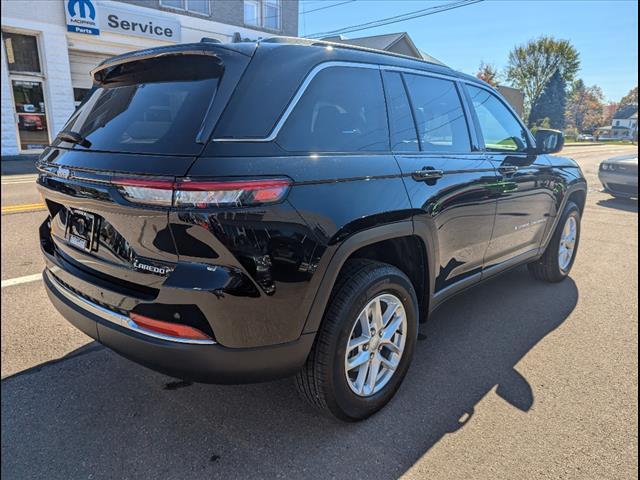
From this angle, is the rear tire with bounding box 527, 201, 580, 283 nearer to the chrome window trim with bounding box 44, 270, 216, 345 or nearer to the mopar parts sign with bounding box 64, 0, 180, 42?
the chrome window trim with bounding box 44, 270, 216, 345

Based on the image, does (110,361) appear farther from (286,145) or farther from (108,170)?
(286,145)

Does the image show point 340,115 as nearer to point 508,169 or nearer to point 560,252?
point 508,169

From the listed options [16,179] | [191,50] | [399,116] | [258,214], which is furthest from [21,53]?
[258,214]

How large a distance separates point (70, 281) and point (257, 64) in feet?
4.66

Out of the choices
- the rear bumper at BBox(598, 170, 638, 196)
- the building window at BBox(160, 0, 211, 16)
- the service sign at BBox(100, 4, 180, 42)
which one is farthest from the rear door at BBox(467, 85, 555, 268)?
the building window at BBox(160, 0, 211, 16)

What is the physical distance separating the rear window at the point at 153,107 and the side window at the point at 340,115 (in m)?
0.39

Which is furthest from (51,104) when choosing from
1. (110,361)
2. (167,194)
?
(167,194)

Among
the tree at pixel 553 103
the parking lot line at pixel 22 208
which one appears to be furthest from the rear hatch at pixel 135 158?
the tree at pixel 553 103

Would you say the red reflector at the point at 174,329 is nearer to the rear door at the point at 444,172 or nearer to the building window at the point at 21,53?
the rear door at the point at 444,172

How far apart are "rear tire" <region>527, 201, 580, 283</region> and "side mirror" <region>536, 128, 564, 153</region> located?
71 centimetres

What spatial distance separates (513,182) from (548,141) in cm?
88

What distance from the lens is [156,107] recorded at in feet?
7.15

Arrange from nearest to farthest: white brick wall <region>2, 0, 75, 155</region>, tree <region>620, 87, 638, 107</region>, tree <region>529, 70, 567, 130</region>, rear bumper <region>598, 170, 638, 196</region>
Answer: rear bumper <region>598, 170, 638, 196</region> < white brick wall <region>2, 0, 75, 155</region> < tree <region>529, 70, 567, 130</region> < tree <region>620, 87, 638, 107</region>

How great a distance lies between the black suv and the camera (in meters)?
1.84
